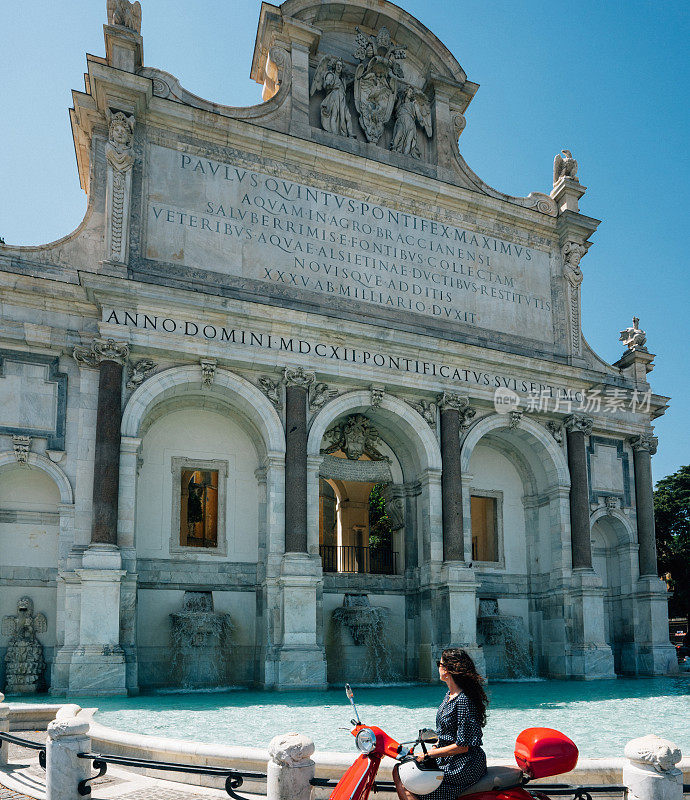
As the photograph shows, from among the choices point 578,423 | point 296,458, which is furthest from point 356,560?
point 296,458

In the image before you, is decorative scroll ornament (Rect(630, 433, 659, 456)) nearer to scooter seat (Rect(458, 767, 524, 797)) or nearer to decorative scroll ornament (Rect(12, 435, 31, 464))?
decorative scroll ornament (Rect(12, 435, 31, 464))

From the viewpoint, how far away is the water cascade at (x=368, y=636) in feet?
71.1

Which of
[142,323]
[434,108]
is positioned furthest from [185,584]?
[434,108]

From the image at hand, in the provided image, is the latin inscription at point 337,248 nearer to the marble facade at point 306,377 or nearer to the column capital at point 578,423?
the marble facade at point 306,377

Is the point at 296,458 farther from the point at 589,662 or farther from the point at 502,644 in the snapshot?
the point at 589,662

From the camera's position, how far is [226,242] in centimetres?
2173

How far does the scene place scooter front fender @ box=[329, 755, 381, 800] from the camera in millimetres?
5690

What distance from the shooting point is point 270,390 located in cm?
2109

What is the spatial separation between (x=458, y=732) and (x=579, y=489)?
66.4ft

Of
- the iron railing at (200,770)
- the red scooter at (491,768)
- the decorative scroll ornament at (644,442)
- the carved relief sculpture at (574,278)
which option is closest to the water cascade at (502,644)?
the decorative scroll ornament at (644,442)

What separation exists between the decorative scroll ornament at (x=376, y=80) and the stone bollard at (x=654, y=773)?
21374 millimetres

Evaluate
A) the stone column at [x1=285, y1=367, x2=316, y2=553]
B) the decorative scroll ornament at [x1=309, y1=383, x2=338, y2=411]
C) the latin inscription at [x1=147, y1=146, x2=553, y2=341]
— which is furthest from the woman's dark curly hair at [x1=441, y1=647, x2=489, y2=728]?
the latin inscription at [x1=147, y1=146, x2=553, y2=341]

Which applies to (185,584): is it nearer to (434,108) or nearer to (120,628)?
(120,628)

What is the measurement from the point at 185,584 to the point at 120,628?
2.76 m
